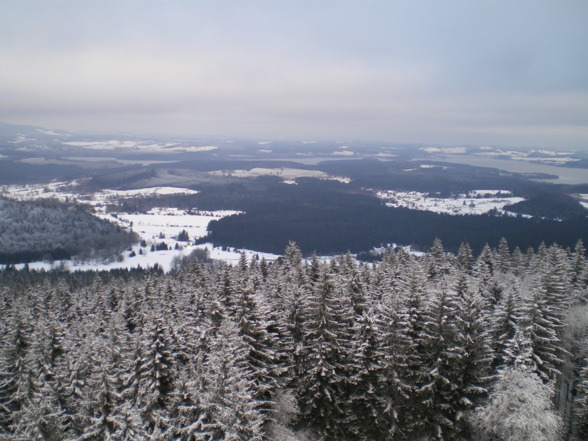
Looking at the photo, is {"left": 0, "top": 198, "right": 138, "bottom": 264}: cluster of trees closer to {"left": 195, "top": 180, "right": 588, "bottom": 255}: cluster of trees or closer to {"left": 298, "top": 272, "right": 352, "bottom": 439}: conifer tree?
{"left": 195, "top": 180, "right": 588, "bottom": 255}: cluster of trees

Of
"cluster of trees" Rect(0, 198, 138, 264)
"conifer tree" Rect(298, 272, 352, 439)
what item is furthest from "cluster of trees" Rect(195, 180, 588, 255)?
"conifer tree" Rect(298, 272, 352, 439)

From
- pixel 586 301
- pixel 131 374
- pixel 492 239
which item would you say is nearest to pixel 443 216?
pixel 492 239

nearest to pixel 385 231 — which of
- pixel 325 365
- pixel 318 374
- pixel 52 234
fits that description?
pixel 52 234

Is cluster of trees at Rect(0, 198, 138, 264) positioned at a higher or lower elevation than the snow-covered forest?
lower

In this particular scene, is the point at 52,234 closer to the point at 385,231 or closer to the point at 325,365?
the point at 385,231

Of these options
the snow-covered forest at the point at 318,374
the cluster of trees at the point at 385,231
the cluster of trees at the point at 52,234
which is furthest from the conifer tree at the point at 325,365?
A: the cluster of trees at the point at 52,234

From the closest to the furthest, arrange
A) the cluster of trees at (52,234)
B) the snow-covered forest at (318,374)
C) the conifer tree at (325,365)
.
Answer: the snow-covered forest at (318,374) < the conifer tree at (325,365) < the cluster of trees at (52,234)

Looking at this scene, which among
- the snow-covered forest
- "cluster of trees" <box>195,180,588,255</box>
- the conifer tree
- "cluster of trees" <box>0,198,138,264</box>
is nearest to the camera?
the snow-covered forest

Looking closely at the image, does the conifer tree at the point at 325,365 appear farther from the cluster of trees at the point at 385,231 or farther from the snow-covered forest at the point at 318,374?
the cluster of trees at the point at 385,231

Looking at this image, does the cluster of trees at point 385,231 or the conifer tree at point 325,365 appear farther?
the cluster of trees at point 385,231

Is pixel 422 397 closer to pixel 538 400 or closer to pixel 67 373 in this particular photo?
pixel 538 400
